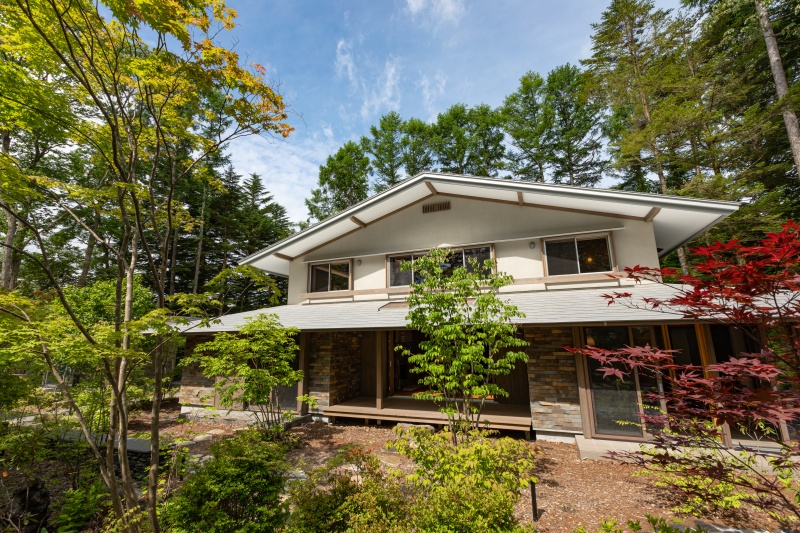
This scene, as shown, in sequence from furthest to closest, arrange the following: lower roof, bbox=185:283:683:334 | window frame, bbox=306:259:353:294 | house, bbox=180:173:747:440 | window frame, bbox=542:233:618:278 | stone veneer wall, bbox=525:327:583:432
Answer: window frame, bbox=306:259:353:294 → window frame, bbox=542:233:618:278 → stone veneer wall, bbox=525:327:583:432 → house, bbox=180:173:747:440 → lower roof, bbox=185:283:683:334

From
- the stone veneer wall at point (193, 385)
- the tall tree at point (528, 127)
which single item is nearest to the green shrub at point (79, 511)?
the stone veneer wall at point (193, 385)

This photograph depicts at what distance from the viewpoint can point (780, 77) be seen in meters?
12.4

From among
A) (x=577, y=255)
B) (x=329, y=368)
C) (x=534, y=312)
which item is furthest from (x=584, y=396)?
(x=329, y=368)

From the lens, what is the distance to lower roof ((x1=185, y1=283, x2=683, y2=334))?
6.29 metres

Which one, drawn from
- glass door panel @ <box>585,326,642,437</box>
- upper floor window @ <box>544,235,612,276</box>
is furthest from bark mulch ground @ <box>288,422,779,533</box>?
upper floor window @ <box>544,235,612,276</box>

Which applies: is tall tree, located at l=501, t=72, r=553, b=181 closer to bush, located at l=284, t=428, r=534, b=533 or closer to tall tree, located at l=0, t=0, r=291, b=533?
tall tree, located at l=0, t=0, r=291, b=533

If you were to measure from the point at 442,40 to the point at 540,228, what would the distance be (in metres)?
6.64

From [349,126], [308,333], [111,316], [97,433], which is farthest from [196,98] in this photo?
[111,316]

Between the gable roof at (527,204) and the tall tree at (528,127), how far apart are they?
12.9 meters

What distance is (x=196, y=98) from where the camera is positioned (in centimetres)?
375

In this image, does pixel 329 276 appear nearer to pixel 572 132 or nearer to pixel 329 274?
pixel 329 274

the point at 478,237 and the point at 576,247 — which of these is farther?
the point at 478,237

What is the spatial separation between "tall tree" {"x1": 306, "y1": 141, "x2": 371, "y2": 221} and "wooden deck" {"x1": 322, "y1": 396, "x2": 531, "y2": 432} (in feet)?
54.7

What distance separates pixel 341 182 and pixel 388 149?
166 inches
